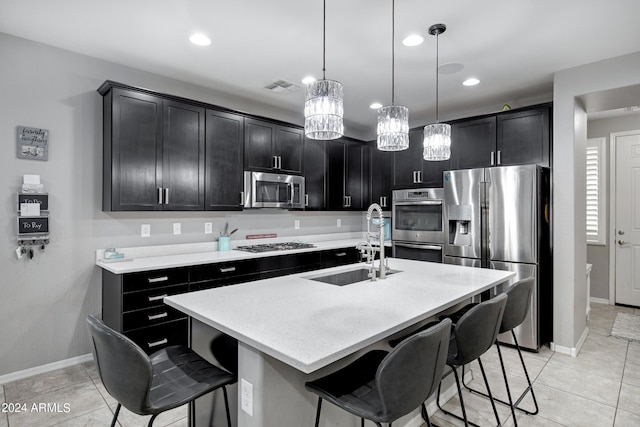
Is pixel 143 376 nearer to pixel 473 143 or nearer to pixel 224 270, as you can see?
pixel 224 270

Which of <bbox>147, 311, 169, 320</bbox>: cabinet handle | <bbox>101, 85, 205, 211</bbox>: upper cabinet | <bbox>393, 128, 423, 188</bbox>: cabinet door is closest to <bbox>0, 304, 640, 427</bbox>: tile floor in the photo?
<bbox>147, 311, 169, 320</bbox>: cabinet handle

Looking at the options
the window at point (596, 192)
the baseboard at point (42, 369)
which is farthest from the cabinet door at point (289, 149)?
the window at point (596, 192)

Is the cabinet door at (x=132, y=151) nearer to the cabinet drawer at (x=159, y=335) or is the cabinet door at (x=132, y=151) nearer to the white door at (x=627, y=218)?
the cabinet drawer at (x=159, y=335)

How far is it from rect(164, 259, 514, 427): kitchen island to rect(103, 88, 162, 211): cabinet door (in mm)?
1560

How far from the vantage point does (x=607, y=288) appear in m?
5.00

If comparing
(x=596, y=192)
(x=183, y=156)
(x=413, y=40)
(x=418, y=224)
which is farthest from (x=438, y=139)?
(x=596, y=192)

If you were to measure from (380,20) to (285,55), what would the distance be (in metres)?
0.93

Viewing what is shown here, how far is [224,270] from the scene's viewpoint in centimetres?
324

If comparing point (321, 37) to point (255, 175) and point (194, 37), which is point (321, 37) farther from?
point (255, 175)

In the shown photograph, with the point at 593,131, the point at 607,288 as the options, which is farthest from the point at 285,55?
the point at 607,288

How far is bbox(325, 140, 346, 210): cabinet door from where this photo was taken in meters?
4.78

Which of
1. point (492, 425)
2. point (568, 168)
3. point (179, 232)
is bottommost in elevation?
point (492, 425)

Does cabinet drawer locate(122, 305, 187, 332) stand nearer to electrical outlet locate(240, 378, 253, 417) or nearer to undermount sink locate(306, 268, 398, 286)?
undermount sink locate(306, 268, 398, 286)

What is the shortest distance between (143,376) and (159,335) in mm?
1792
